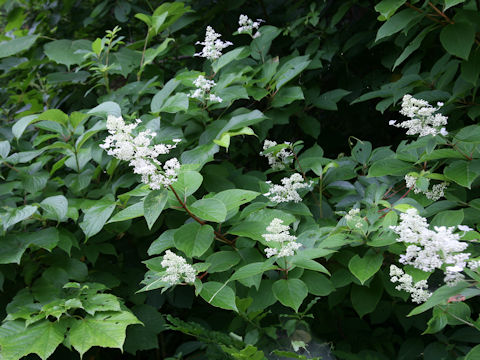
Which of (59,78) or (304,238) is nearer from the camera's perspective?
(304,238)

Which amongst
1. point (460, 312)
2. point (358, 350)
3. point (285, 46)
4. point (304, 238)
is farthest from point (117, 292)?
point (285, 46)

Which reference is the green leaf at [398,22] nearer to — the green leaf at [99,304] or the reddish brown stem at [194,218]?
the reddish brown stem at [194,218]

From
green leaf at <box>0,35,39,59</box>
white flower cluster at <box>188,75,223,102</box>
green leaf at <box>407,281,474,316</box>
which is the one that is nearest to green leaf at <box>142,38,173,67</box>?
white flower cluster at <box>188,75,223,102</box>

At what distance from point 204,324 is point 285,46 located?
1820 millimetres

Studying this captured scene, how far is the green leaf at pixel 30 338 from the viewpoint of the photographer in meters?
1.52

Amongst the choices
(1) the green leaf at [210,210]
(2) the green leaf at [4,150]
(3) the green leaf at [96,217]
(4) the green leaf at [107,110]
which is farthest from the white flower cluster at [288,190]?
(2) the green leaf at [4,150]

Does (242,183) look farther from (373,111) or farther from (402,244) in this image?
(373,111)

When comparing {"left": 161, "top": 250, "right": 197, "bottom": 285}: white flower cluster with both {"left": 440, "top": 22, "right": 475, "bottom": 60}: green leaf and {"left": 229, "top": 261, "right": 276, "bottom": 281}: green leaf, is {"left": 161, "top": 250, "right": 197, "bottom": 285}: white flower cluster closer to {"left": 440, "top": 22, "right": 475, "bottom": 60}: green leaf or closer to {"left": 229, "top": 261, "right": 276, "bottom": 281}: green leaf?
{"left": 229, "top": 261, "right": 276, "bottom": 281}: green leaf

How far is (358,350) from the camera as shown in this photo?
2145 millimetres

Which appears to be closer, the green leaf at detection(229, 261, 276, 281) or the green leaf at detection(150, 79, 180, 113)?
the green leaf at detection(229, 261, 276, 281)

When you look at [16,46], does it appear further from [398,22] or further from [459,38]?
[459,38]

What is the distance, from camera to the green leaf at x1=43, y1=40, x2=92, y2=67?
7.89 ft

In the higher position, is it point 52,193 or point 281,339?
point 52,193

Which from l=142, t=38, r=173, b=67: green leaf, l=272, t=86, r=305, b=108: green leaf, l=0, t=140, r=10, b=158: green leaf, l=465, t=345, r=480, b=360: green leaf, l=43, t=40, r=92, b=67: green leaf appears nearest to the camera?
l=465, t=345, r=480, b=360: green leaf
